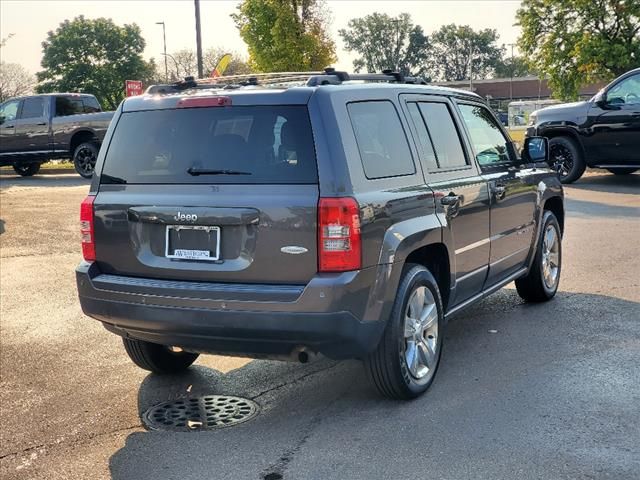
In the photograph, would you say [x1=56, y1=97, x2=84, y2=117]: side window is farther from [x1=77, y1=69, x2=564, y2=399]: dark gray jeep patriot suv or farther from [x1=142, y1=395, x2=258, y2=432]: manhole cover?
[x1=142, y1=395, x2=258, y2=432]: manhole cover

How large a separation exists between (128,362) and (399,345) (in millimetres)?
2214

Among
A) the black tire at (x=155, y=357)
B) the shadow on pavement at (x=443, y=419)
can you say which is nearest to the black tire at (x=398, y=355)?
the shadow on pavement at (x=443, y=419)

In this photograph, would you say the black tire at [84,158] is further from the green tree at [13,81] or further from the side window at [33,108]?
the green tree at [13,81]

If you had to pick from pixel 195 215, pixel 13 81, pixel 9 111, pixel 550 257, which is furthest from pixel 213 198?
pixel 13 81

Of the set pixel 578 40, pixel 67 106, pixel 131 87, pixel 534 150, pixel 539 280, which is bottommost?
pixel 539 280

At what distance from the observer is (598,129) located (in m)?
14.8

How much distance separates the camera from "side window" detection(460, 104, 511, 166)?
570 centimetres

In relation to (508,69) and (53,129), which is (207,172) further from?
(508,69)

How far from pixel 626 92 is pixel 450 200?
10912 mm

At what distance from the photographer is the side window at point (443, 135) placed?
5.11 meters

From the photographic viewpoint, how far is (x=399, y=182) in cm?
450

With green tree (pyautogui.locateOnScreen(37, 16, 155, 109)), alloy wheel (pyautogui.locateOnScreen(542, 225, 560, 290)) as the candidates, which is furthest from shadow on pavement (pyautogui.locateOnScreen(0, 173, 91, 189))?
green tree (pyautogui.locateOnScreen(37, 16, 155, 109))

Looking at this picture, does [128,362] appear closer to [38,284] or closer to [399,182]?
[399,182]

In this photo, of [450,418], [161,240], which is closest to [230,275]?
[161,240]
